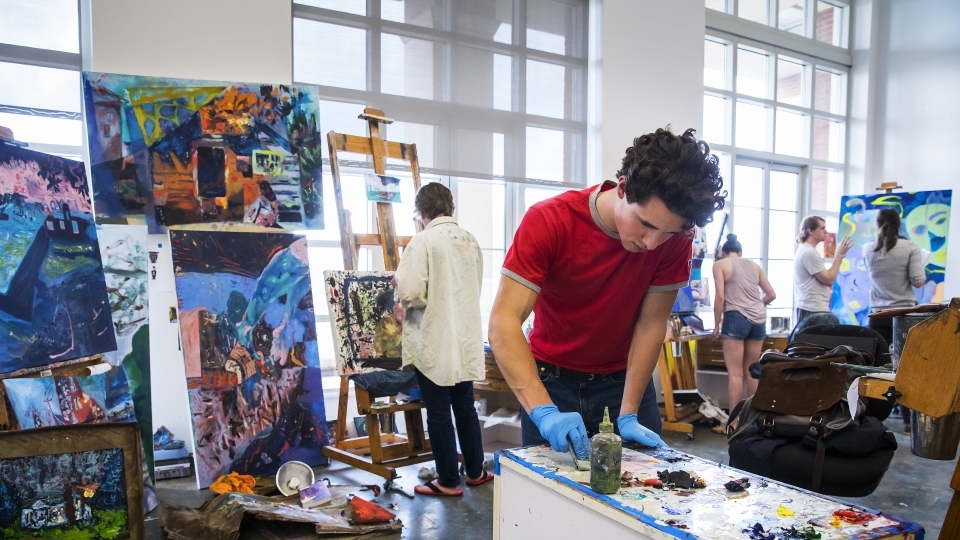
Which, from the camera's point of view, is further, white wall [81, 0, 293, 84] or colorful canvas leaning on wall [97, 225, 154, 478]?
white wall [81, 0, 293, 84]

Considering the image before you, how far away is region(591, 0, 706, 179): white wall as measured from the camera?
482 centimetres

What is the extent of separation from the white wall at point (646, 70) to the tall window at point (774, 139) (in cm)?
57

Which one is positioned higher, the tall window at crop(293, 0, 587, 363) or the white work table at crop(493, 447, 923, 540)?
the tall window at crop(293, 0, 587, 363)

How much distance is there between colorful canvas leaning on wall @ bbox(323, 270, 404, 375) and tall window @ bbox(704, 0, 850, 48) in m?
4.22

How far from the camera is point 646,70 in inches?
198

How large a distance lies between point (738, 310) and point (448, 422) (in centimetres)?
223

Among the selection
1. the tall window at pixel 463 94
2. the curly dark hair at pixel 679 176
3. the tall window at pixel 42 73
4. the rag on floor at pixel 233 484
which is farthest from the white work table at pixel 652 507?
the tall window at pixel 42 73

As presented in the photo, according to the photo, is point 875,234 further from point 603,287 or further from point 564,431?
point 564,431

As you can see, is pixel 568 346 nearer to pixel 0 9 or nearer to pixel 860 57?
pixel 0 9

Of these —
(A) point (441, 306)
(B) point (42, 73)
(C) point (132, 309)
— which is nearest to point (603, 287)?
(A) point (441, 306)

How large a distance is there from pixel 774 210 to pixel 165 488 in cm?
571

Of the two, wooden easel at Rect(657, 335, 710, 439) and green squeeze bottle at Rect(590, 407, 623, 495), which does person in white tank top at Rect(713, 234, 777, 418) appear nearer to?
wooden easel at Rect(657, 335, 710, 439)

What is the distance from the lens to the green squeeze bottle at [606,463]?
3.97 ft

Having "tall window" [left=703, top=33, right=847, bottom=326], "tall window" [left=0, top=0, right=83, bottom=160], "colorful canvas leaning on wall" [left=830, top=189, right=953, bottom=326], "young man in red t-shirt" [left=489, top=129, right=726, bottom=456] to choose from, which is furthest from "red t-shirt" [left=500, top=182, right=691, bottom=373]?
"colorful canvas leaning on wall" [left=830, top=189, right=953, bottom=326]
